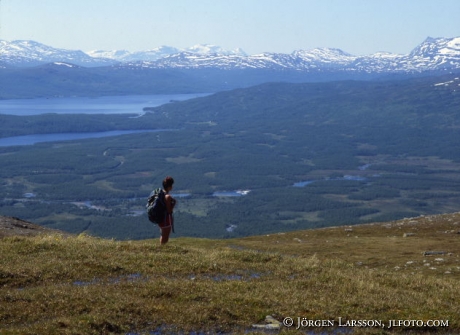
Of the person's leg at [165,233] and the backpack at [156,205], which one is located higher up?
the backpack at [156,205]

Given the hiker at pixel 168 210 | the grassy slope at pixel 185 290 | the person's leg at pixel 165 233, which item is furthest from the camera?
the person's leg at pixel 165 233

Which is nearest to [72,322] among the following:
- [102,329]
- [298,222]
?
[102,329]

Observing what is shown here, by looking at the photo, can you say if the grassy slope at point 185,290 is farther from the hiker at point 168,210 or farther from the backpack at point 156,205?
the backpack at point 156,205

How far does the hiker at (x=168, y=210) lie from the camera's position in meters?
20.1

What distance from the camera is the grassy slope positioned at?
12320mm

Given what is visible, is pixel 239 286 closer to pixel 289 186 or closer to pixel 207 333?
pixel 207 333

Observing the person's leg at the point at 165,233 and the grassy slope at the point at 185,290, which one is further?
the person's leg at the point at 165,233

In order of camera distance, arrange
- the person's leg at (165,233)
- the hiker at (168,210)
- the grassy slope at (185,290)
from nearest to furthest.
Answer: the grassy slope at (185,290) < the hiker at (168,210) < the person's leg at (165,233)

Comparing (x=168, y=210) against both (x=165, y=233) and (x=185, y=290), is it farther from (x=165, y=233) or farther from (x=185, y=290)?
(x=185, y=290)

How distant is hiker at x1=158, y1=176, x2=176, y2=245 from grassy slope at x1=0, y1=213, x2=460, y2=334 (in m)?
0.87

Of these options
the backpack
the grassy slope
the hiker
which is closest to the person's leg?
the hiker

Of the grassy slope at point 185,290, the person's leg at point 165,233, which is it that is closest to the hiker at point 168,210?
the person's leg at point 165,233

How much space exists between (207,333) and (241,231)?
114551mm

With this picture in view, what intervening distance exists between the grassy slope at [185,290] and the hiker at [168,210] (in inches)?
34.1
